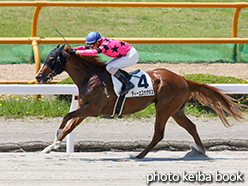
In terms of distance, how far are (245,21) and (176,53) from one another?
19.2 feet

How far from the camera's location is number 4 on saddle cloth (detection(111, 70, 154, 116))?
5.26 metres

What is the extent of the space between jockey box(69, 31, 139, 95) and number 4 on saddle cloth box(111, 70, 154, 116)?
0.06 metres

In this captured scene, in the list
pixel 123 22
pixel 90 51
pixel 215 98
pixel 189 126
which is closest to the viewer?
pixel 90 51

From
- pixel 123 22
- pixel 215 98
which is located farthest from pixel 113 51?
pixel 123 22

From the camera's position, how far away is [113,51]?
205 inches

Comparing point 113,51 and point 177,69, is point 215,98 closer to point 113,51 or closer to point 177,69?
point 113,51

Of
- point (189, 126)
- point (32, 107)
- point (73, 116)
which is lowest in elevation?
point (32, 107)

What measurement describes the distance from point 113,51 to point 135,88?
56 centimetres

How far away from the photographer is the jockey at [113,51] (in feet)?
16.7

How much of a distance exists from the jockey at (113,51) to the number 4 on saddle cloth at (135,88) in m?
0.06

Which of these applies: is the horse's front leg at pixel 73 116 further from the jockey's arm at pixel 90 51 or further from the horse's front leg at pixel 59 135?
the jockey's arm at pixel 90 51

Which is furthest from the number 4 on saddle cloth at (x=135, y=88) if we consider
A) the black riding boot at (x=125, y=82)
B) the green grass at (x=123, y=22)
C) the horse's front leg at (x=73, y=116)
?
the green grass at (x=123, y=22)

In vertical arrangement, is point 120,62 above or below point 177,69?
above

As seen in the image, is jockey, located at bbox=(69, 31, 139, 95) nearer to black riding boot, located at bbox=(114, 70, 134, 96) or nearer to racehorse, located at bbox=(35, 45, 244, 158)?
black riding boot, located at bbox=(114, 70, 134, 96)
